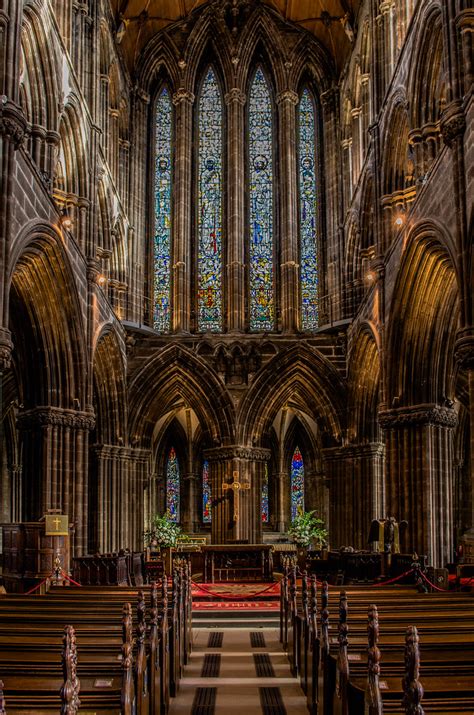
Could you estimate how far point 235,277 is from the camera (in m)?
32.6

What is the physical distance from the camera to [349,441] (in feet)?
101

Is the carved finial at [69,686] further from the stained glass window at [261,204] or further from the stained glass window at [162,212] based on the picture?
the stained glass window at [261,204]

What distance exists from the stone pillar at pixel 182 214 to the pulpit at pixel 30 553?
14957 mm

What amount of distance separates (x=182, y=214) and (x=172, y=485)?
43.9 ft

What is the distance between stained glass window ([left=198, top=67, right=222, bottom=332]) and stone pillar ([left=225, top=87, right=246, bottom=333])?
2.16 feet

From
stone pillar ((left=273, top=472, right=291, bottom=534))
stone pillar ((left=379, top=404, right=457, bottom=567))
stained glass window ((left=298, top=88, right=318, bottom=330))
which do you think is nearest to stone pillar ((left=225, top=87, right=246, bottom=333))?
stained glass window ((left=298, top=88, right=318, bottom=330))

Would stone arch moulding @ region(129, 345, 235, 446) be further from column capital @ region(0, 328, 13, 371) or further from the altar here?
column capital @ region(0, 328, 13, 371)

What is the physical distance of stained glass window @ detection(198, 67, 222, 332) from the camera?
1300 inches

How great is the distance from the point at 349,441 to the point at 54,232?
588 inches

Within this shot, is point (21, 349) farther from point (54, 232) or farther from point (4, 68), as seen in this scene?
point (4, 68)

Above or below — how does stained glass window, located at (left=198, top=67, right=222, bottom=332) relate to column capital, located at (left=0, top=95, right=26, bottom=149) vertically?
above

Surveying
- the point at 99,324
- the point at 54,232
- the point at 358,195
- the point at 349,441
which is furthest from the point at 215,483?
the point at 54,232

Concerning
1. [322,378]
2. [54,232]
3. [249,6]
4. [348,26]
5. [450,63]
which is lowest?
[322,378]

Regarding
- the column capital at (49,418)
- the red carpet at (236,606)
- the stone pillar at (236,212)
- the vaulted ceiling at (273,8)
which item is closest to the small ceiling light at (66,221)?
the column capital at (49,418)
